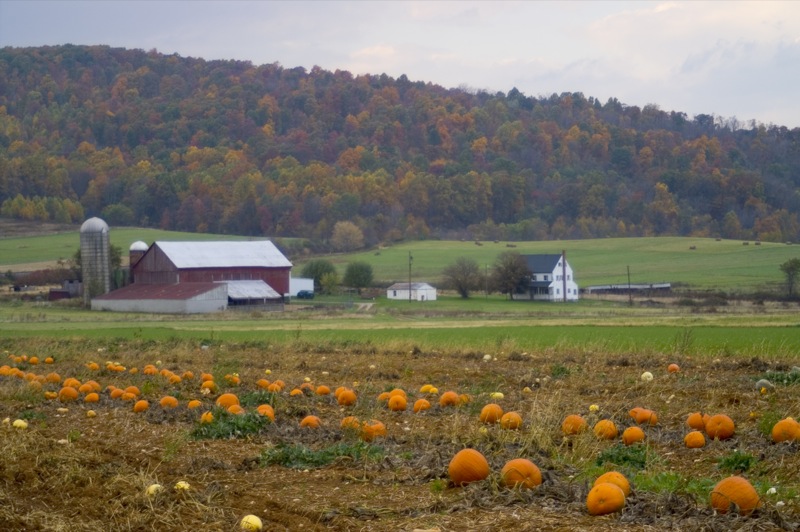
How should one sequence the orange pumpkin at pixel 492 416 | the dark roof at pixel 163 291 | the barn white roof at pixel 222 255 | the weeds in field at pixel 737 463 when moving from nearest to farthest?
1. the weeds in field at pixel 737 463
2. the orange pumpkin at pixel 492 416
3. the dark roof at pixel 163 291
4. the barn white roof at pixel 222 255

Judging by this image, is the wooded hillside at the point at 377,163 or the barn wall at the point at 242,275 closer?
the barn wall at the point at 242,275

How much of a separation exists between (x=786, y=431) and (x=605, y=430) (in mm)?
2119

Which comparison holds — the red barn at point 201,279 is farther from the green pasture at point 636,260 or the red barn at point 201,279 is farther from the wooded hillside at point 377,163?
the wooded hillside at point 377,163

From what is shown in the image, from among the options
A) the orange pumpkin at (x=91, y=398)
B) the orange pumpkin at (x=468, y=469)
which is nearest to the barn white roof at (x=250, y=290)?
the orange pumpkin at (x=91, y=398)

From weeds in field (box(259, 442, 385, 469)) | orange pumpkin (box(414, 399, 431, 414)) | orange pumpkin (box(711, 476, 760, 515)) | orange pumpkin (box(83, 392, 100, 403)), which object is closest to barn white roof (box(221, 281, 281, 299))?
orange pumpkin (box(83, 392, 100, 403))

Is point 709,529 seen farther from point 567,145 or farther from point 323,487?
point 567,145

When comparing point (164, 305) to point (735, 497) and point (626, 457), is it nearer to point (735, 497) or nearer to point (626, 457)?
point (626, 457)

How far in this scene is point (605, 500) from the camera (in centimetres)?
777

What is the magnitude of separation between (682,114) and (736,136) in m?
23.1

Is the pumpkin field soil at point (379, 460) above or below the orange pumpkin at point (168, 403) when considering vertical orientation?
below

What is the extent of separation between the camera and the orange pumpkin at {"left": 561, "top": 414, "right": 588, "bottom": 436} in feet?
39.4

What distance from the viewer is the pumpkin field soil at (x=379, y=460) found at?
820cm

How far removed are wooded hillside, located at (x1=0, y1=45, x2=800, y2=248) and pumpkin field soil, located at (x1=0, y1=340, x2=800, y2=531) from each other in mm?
102423

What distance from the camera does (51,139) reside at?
6673 inches
